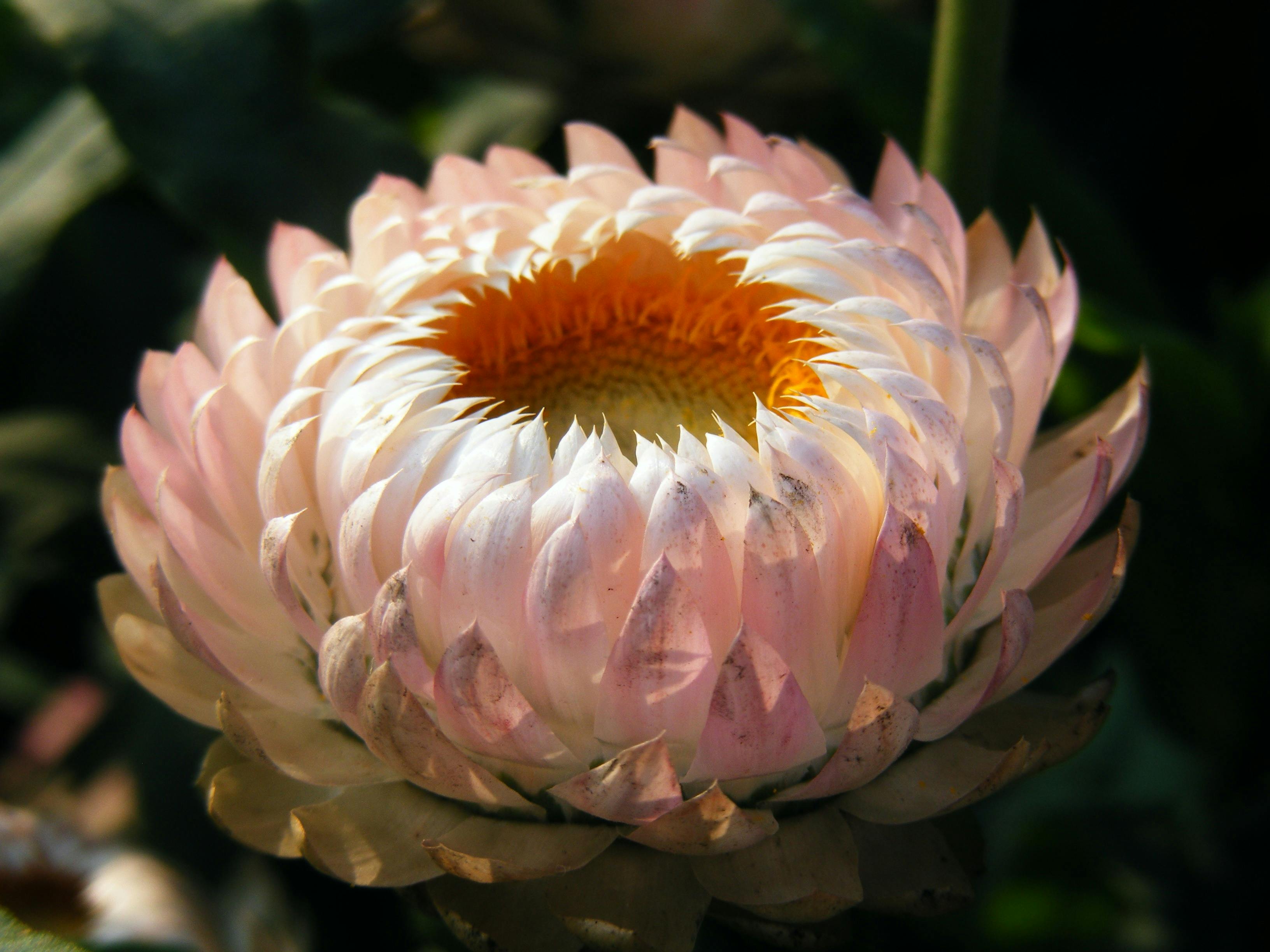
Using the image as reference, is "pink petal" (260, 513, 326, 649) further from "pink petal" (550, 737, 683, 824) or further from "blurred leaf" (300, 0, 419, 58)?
A: "blurred leaf" (300, 0, 419, 58)

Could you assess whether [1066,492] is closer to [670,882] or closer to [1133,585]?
[670,882]

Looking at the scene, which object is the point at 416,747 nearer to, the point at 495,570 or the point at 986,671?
the point at 495,570

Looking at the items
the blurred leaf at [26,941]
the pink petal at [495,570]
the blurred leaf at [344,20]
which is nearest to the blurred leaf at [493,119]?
the blurred leaf at [344,20]

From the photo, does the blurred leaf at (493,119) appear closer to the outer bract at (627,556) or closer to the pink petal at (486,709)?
the outer bract at (627,556)

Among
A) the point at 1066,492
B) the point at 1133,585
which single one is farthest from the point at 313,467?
the point at 1133,585

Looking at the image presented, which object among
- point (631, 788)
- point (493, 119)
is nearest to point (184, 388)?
point (631, 788)

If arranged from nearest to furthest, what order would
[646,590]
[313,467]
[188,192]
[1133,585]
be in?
[646,590] → [313,467] → [188,192] → [1133,585]
